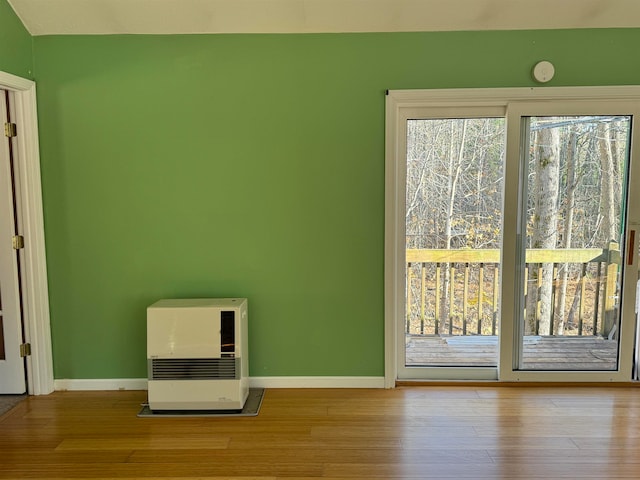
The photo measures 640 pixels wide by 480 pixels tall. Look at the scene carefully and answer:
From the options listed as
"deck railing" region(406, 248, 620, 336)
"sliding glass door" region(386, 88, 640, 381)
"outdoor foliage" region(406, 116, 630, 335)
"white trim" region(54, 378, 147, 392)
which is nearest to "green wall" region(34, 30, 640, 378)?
"white trim" region(54, 378, 147, 392)

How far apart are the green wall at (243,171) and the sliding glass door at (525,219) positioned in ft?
0.51

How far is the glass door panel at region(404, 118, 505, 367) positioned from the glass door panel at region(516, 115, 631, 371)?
0.21 metres

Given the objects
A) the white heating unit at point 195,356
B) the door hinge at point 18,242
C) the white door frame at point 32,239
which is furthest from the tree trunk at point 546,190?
the door hinge at point 18,242

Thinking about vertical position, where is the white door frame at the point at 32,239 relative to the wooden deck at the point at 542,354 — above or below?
above

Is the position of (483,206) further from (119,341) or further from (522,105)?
(119,341)

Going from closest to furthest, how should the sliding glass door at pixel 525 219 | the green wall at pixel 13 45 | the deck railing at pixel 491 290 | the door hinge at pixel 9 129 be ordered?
1. the green wall at pixel 13 45
2. the door hinge at pixel 9 129
3. the sliding glass door at pixel 525 219
4. the deck railing at pixel 491 290

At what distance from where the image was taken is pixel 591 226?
9.70 feet

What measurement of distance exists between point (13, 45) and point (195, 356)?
2.19 meters

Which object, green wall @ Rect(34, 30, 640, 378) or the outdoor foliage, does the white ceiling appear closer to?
green wall @ Rect(34, 30, 640, 378)

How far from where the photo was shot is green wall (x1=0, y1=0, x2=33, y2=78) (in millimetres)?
2580

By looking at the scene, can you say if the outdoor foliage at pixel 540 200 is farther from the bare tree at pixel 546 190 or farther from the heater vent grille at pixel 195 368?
the heater vent grille at pixel 195 368

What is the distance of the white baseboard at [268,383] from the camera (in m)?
3.02

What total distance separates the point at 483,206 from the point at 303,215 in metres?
1.24

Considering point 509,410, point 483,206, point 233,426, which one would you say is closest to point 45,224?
point 233,426
